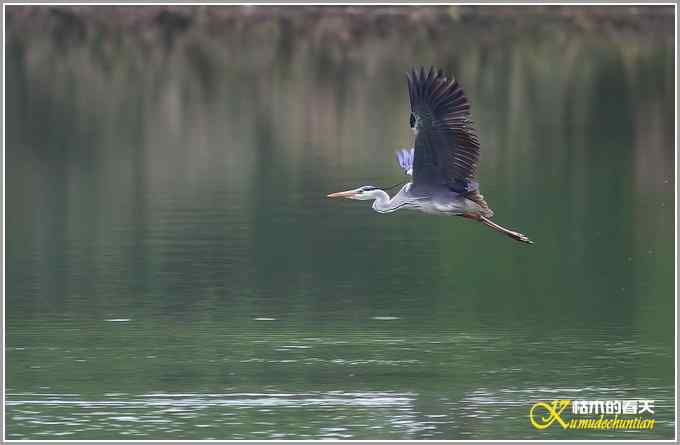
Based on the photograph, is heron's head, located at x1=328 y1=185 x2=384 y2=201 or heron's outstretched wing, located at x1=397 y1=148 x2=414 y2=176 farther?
heron's outstretched wing, located at x1=397 y1=148 x2=414 y2=176

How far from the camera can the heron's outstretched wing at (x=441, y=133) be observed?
13.5 m

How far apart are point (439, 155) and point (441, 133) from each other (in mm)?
372

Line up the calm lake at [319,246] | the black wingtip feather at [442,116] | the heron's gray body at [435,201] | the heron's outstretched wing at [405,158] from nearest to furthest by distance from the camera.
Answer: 1. the black wingtip feather at [442,116]
2. the calm lake at [319,246]
3. the heron's gray body at [435,201]
4. the heron's outstretched wing at [405,158]

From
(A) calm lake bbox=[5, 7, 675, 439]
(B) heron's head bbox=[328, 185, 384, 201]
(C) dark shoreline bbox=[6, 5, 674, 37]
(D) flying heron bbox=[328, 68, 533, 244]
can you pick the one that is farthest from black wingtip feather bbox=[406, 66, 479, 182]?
(C) dark shoreline bbox=[6, 5, 674, 37]

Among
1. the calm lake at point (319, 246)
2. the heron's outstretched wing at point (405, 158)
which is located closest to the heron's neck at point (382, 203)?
the heron's outstretched wing at point (405, 158)

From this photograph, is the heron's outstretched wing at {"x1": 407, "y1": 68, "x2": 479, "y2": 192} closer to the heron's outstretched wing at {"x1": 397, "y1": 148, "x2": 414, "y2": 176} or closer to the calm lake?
the heron's outstretched wing at {"x1": 397, "y1": 148, "x2": 414, "y2": 176}

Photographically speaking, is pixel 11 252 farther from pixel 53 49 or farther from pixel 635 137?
pixel 53 49

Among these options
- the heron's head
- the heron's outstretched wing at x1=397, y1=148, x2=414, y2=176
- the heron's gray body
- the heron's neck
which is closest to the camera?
the heron's gray body

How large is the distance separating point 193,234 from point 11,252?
6.83ft

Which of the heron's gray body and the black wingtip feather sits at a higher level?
the black wingtip feather

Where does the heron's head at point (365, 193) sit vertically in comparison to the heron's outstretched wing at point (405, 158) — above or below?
below

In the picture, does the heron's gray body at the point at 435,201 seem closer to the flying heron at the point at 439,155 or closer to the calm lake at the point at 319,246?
the flying heron at the point at 439,155

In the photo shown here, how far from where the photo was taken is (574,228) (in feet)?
70.4

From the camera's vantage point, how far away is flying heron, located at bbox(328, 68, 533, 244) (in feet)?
44.3
